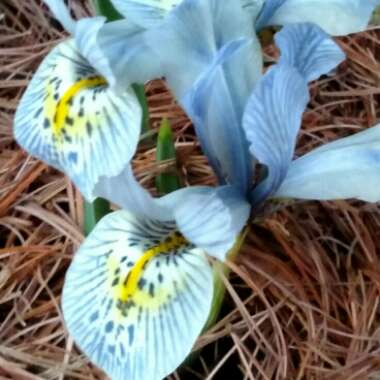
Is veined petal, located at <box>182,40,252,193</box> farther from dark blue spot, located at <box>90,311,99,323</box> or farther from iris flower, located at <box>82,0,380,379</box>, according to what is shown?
dark blue spot, located at <box>90,311,99,323</box>

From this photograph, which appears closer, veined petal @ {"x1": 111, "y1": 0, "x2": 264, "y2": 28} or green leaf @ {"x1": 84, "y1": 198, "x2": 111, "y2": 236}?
veined petal @ {"x1": 111, "y1": 0, "x2": 264, "y2": 28}

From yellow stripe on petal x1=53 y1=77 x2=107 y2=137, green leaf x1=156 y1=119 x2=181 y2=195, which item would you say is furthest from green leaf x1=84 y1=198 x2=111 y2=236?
yellow stripe on petal x1=53 y1=77 x2=107 y2=137

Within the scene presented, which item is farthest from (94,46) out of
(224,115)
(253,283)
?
(253,283)

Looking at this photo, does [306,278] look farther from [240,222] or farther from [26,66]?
[26,66]

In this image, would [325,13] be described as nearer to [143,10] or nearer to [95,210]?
[143,10]

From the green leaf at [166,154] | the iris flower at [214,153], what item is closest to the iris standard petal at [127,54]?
the iris flower at [214,153]

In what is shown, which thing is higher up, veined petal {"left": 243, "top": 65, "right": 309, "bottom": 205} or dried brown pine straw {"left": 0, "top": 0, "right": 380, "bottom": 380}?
veined petal {"left": 243, "top": 65, "right": 309, "bottom": 205}

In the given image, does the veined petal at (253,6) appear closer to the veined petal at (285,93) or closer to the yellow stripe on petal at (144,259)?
the veined petal at (285,93)
